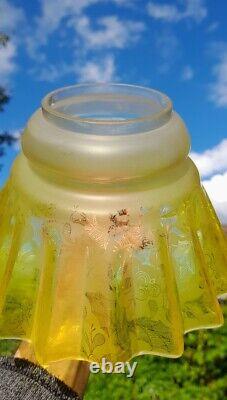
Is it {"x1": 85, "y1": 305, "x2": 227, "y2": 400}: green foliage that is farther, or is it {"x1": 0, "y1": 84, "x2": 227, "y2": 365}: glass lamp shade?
{"x1": 85, "y1": 305, "x2": 227, "y2": 400}: green foliage

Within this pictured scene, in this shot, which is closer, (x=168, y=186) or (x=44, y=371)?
(x=168, y=186)

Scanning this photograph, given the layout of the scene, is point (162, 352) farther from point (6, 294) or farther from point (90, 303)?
point (6, 294)

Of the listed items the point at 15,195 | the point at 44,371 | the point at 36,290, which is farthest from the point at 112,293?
the point at 44,371

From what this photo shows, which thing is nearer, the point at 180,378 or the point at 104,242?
the point at 104,242

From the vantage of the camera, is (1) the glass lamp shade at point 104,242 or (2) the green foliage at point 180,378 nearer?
(1) the glass lamp shade at point 104,242
